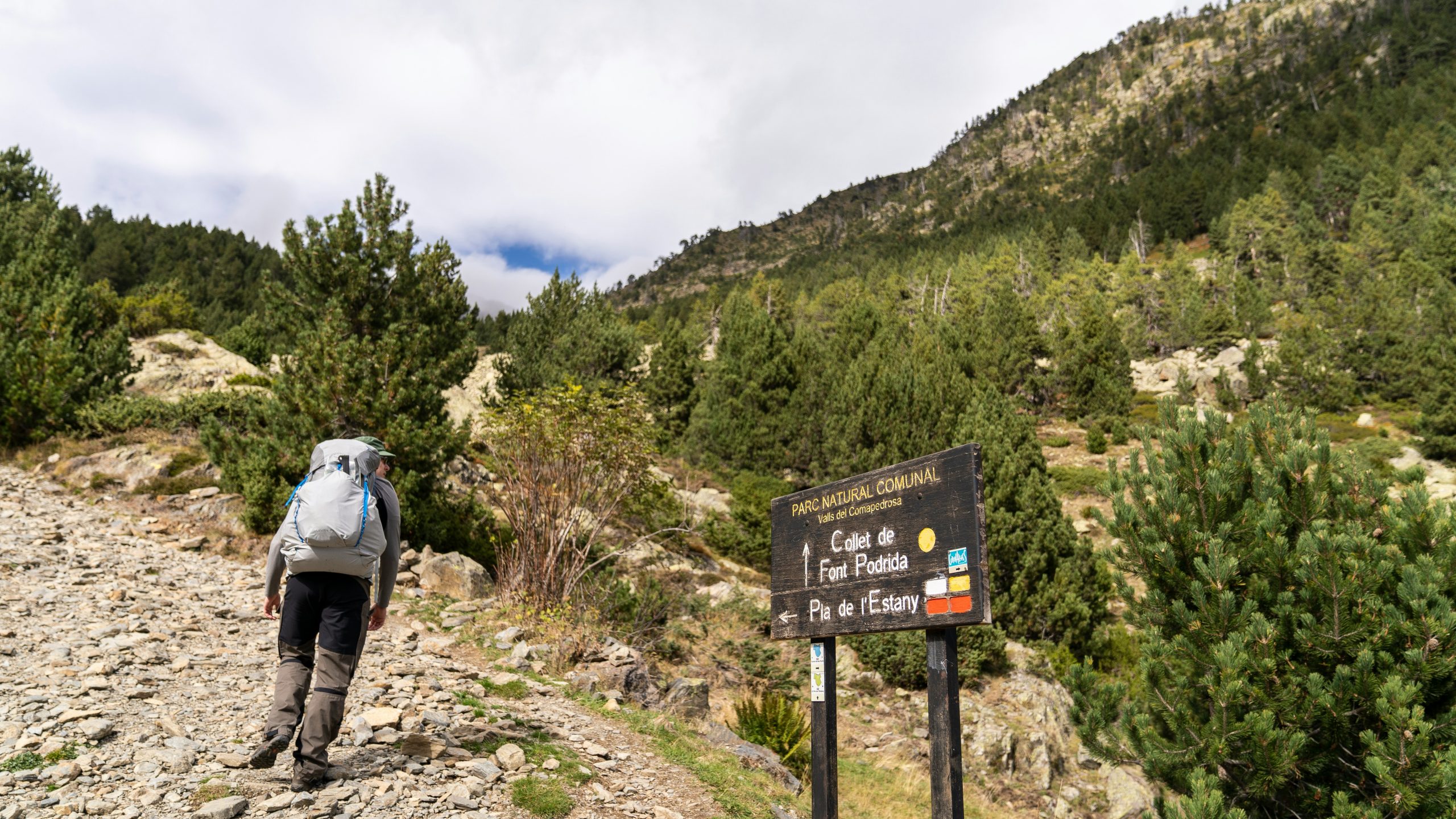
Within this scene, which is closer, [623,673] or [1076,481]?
[623,673]

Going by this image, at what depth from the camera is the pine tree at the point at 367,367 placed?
1062cm

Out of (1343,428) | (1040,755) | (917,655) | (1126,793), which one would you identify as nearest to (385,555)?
(917,655)

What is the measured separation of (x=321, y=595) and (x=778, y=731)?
18.0 feet

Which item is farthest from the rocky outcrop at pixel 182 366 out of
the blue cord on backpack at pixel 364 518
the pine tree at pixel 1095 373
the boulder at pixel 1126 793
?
the pine tree at pixel 1095 373

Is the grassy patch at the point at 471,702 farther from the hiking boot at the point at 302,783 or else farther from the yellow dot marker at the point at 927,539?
the yellow dot marker at the point at 927,539

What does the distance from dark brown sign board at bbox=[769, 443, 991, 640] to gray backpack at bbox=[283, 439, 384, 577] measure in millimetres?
2671

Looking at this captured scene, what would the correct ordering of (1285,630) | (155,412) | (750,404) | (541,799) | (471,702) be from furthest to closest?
1. (750,404)
2. (155,412)
3. (471,702)
4. (1285,630)
5. (541,799)

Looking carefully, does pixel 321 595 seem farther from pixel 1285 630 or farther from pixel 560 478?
pixel 1285 630

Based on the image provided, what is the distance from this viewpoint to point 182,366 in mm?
20906

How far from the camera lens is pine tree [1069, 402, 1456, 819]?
4855 millimetres

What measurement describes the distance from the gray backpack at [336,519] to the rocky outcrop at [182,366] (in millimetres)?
15092

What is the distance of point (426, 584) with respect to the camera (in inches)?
390

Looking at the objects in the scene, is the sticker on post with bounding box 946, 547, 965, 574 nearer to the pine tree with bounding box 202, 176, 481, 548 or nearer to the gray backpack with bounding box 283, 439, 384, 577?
the gray backpack with bounding box 283, 439, 384, 577

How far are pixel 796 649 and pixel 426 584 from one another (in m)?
5.62
